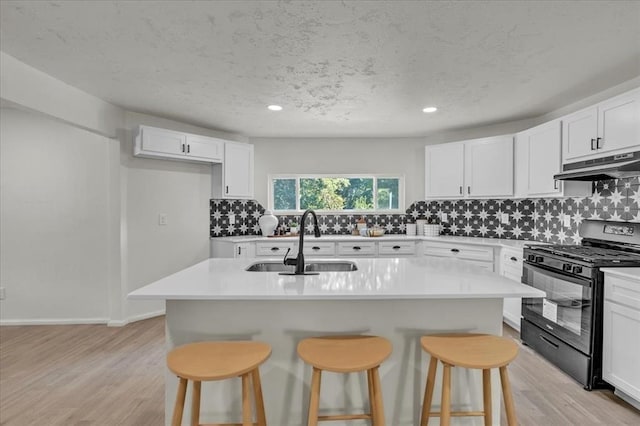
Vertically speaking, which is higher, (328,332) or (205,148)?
(205,148)

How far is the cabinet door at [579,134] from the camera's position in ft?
8.83

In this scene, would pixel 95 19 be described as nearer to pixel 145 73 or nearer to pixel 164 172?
pixel 145 73

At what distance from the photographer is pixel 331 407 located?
1.74 m

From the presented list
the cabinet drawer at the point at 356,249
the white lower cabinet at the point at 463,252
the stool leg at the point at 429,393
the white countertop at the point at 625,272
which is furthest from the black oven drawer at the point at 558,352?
the cabinet drawer at the point at 356,249

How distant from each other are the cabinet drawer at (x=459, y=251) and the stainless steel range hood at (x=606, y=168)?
3.68 feet

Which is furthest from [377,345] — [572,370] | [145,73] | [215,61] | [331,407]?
[145,73]

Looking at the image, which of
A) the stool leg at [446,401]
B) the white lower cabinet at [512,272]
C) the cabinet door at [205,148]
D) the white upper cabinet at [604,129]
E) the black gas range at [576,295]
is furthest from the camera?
the cabinet door at [205,148]

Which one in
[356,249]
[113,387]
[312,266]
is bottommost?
[113,387]

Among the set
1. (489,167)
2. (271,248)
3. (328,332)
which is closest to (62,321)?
(271,248)

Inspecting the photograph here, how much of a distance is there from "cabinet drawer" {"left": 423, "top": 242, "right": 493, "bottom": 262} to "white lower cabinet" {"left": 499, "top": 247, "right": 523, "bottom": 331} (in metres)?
0.18

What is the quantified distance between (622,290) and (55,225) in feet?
16.4

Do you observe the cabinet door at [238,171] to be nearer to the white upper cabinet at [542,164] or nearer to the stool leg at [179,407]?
the stool leg at [179,407]

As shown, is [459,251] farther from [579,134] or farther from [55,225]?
[55,225]

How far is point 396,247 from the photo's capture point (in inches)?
173
